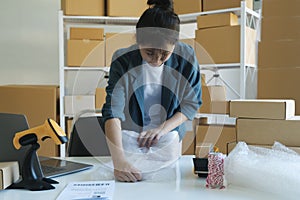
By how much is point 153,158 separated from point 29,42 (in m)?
2.21

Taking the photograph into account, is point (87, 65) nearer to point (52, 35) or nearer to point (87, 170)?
point (87, 170)

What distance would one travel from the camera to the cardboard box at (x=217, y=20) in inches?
80.1

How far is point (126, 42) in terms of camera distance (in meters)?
1.04

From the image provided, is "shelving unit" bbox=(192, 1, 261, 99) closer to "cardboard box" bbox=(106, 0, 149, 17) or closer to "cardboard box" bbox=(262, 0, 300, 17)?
"cardboard box" bbox=(262, 0, 300, 17)

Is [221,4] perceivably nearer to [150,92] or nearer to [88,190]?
[150,92]

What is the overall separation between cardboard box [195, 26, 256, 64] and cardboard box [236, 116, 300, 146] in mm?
1027

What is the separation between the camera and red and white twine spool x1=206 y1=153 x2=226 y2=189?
0.81 meters

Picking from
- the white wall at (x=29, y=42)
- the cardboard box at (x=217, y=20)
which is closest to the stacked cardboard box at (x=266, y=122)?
the cardboard box at (x=217, y=20)

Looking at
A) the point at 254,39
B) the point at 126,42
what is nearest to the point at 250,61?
the point at 254,39

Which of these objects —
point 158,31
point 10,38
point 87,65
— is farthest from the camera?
point 10,38

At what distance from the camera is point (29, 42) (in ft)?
9.25

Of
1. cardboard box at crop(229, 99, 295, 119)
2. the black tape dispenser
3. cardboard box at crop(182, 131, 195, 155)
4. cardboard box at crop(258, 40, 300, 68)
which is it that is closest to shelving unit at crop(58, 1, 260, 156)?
cardboard box at crop(258, 40, 300, 68)

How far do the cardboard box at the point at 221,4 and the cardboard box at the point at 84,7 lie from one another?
0.73 metres

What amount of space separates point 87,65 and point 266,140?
0.85 meters
